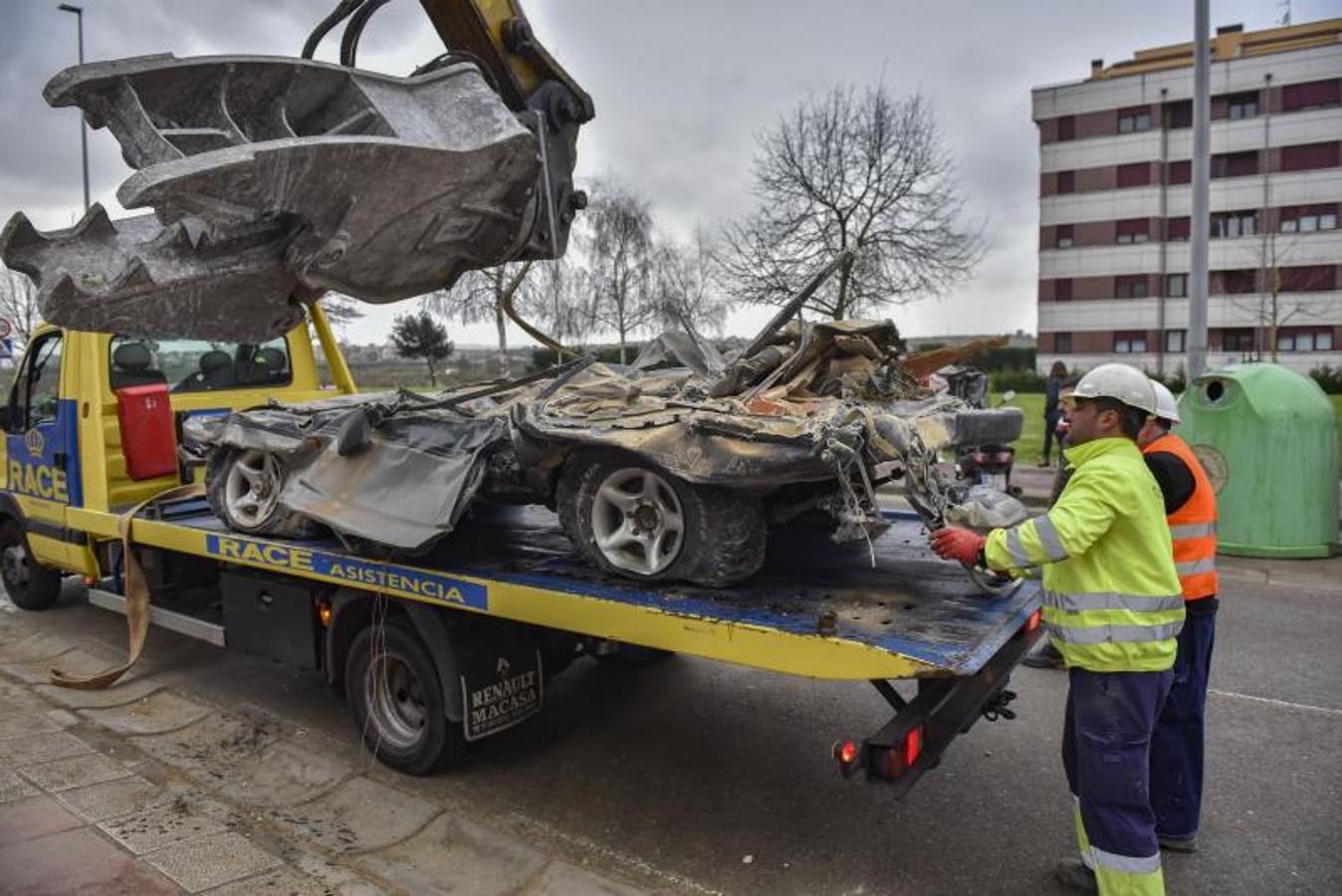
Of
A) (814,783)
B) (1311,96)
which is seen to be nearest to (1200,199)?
(814,783)

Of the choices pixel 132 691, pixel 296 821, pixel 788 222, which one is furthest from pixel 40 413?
pixel 788 222

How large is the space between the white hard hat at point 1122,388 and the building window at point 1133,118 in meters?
44.9

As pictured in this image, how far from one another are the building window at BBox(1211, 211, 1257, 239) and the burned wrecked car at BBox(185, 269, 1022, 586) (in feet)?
142

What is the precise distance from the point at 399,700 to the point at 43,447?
3944 millimetres

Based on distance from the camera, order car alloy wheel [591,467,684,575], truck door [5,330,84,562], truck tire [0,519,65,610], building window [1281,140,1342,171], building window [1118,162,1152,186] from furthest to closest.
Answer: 1. building window [1118,162,1152,186]
2. building window [1281,140,1342,171]
3. truck tire [0,519,65,610]
4. truck door [5,330,84,562]
5. car alloy wheel [591,467,684,575]

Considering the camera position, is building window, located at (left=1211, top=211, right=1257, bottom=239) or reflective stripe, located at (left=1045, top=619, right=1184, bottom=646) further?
building window, located at (left=1211, top=211, right=1257, bottom=239)

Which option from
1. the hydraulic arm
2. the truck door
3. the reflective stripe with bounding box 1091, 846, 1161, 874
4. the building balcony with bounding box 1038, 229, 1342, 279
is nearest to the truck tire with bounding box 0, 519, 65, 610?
the truck door

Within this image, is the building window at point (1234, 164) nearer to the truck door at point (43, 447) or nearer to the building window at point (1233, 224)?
the building window at point (1233, 224)

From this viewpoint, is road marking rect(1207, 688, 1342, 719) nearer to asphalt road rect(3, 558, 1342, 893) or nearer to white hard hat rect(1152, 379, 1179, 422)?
asphalt road rect(3, 558, 1342, 893)

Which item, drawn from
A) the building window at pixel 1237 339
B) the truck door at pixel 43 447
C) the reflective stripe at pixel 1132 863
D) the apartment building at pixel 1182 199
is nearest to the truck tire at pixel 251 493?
the truck door at pixel 43 447

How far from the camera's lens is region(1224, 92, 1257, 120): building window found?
132ft

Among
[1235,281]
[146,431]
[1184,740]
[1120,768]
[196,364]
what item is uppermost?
[1235,281]

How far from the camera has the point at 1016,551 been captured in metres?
3.03

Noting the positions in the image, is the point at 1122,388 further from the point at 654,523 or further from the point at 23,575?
the point at 23,575
